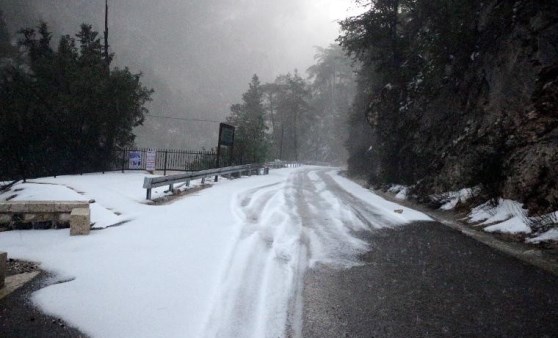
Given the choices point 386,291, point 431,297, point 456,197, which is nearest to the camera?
point 431,297

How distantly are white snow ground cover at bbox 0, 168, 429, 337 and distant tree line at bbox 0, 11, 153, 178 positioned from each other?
546 inches

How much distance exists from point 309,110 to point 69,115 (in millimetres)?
50727

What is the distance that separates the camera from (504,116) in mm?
9500

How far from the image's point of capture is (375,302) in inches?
149

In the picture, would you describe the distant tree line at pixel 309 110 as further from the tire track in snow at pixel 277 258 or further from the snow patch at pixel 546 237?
the snow patch at pixel 546 237

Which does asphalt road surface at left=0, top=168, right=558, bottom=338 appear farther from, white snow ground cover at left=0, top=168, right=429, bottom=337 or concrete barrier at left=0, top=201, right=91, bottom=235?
concrete barrier at left=0, top=201, right=91, bottom=235

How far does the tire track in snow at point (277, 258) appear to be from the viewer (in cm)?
321

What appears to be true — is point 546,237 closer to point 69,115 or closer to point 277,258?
point 277,258

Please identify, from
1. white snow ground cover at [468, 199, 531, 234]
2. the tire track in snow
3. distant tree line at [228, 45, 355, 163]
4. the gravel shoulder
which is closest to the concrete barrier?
the gravel shoulder

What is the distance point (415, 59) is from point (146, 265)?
16.7 m

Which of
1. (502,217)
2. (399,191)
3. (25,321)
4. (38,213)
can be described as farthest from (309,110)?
(25,321)

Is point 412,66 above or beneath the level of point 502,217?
above

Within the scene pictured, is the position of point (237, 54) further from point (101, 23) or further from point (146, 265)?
point (146, 265)

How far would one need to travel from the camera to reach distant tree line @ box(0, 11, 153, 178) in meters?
18.6
